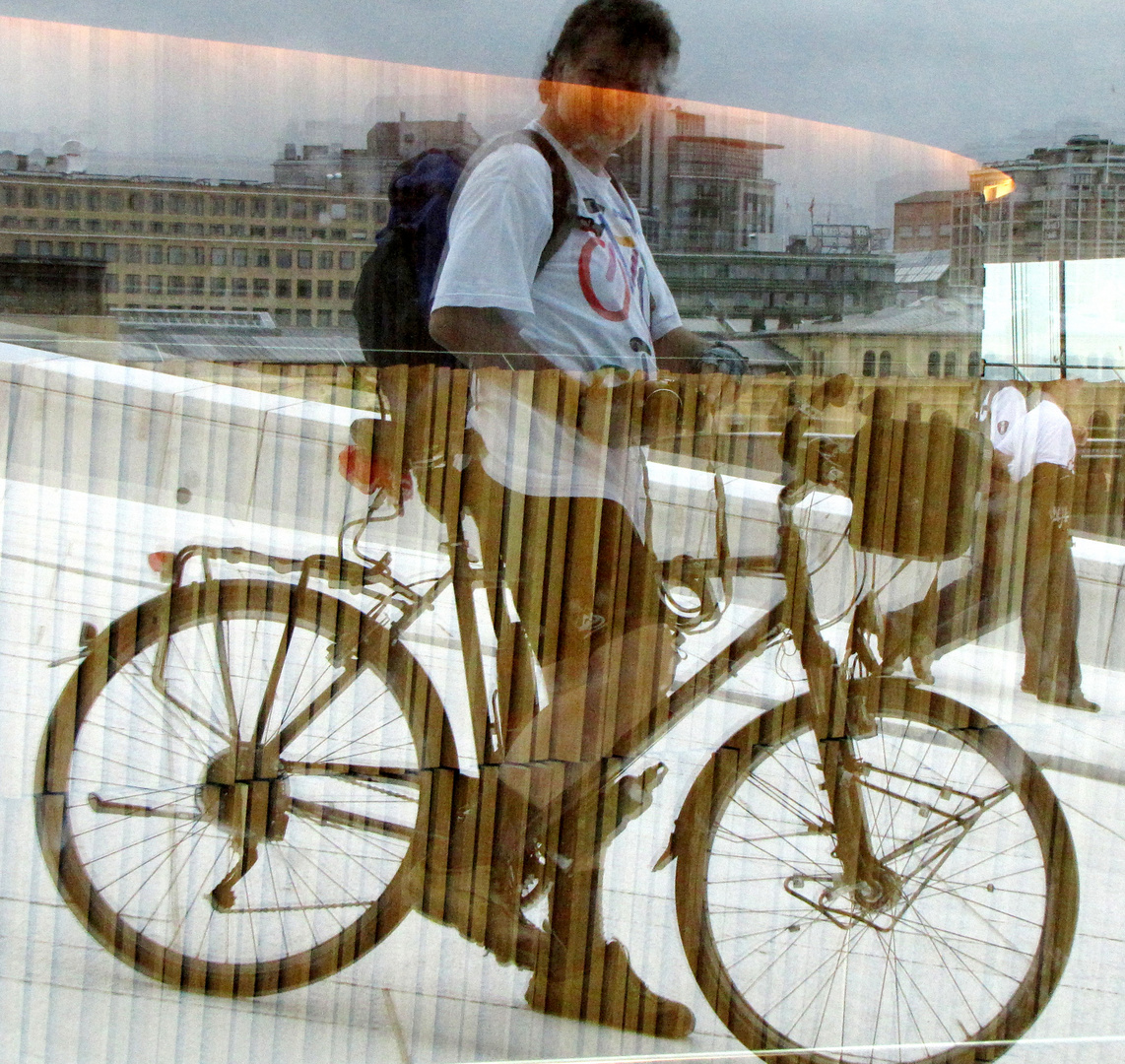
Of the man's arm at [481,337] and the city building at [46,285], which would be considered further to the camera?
the man's arm at [481,337]

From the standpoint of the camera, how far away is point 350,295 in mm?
1782

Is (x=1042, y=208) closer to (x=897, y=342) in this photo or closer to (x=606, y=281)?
(x=897, y=342)

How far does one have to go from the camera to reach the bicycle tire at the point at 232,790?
189 centimetres

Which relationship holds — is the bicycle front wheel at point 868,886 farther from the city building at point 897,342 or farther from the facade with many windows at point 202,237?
the facade with many windows at point 202,237

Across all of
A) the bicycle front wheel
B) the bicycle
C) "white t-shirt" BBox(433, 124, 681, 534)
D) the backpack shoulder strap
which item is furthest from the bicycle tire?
the backpack shoulder strap

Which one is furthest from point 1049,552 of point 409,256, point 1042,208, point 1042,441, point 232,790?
point 232,790

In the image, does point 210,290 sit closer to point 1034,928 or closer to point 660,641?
point 660,641

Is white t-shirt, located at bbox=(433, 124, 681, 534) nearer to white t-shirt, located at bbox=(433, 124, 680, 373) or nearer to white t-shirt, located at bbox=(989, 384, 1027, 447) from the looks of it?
white t-shirt, located at bbox=(433, 124, 680, 373)

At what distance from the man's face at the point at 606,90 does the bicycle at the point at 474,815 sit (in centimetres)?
54

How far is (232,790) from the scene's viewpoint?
1.95 metres

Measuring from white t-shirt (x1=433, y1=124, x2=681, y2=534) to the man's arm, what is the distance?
13 mm

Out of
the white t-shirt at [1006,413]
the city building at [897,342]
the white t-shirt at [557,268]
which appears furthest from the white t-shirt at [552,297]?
the white t-shirt at [1006,413]

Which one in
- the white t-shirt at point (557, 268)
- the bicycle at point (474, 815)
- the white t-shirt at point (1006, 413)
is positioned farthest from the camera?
the white t-shirt at point (1006, 413)

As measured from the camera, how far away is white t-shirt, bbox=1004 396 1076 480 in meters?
2.11
